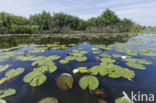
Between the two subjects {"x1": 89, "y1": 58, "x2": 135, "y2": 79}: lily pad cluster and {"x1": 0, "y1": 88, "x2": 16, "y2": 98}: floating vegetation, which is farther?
{"x1": 89, "y1": 58, "x2": 135, "y2": 79}: lily pad cluster

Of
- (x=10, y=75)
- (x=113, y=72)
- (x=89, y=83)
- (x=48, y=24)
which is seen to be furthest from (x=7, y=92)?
(x=48, y=24)

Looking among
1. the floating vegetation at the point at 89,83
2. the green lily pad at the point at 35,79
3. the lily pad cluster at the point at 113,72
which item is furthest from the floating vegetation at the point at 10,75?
the lily pad cluster at the point at 113,72

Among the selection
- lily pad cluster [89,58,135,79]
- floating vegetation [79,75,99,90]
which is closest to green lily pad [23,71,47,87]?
floating vegetation [79,75,99,90]

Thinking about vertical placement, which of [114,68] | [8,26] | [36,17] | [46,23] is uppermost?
[36,17]

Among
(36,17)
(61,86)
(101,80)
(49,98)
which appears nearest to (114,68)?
(101,80)

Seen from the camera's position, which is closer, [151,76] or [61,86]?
[61,86]

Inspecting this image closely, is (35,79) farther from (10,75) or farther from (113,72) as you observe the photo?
(113,72)

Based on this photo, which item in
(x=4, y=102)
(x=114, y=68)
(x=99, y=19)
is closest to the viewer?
(x=4, y=102)

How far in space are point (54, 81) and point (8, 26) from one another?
1276 cm

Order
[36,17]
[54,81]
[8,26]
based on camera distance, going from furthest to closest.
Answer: [36,17] < [8,26] < [54,81]

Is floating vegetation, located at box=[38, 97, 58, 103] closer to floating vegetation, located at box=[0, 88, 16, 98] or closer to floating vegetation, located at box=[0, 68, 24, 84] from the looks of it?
floating vegetation, located at box=[0, 88, 16, 98]

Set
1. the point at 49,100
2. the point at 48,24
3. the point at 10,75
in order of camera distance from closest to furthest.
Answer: the point at 49,100 → the point at 10,75 → the point at 48,24

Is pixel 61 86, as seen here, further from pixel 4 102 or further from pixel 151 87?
pixel 151 87

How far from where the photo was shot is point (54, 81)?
1.05m
